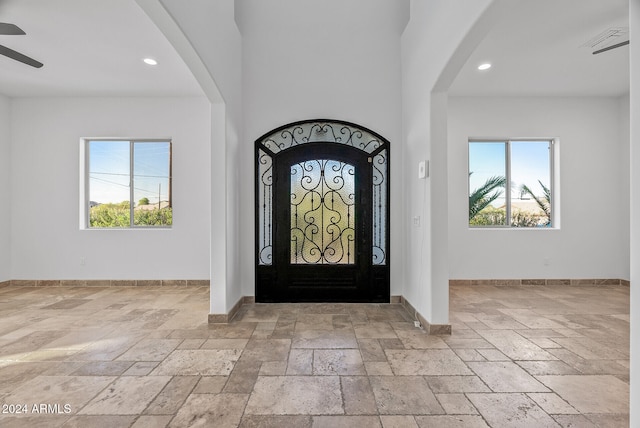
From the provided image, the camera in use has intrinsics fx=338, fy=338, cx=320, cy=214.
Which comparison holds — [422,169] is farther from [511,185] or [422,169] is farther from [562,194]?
[562,194]

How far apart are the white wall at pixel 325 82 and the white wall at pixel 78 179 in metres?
1.30

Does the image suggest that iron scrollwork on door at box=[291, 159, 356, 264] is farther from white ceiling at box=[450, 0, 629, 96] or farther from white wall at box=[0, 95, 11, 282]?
white wall at box=[0, 95, 11, 282]

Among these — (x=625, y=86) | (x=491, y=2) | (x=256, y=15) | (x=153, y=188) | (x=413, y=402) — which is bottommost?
(x=413, y=402)

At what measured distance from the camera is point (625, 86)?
4902mm

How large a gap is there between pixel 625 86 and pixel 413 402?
566 centimetres

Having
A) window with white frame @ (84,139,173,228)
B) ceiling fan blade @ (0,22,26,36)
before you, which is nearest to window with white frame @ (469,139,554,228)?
window with white frame @ (84,139,173,228)

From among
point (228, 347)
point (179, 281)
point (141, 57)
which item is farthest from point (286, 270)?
point (141, 57)

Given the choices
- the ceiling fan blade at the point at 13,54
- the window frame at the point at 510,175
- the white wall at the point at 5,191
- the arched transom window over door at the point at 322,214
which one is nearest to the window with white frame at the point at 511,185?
the window frame at the point at 510,175

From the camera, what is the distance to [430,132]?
323cm

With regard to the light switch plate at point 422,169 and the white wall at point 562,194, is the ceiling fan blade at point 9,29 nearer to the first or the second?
the light switch plate at point 422,169

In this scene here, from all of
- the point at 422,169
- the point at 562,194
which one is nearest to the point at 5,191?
the point at 422,169

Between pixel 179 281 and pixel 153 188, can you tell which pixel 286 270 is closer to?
pixel 179 281

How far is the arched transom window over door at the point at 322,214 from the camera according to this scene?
14.2ft
